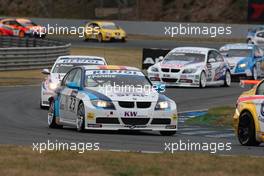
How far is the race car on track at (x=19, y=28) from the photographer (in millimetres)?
63594

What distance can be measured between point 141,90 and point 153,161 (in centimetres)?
552

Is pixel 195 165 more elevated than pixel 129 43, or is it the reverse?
pixel 129 43

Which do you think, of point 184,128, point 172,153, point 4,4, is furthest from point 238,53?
point 4,4

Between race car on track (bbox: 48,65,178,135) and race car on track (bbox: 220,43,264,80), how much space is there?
17.0m

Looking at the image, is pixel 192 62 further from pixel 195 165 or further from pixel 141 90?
pixel 195 165

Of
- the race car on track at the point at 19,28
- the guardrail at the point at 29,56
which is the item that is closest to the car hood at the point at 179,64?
the guardrail at the point at 29,56

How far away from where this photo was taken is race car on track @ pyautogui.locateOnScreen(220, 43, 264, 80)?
1387 inches

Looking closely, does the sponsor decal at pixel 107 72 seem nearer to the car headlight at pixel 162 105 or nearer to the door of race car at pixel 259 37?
the car headlight at pixel 162 105

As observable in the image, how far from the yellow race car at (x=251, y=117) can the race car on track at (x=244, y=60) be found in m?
19.3

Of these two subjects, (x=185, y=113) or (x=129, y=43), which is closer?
(x=185, y=113)

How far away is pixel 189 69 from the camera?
3186 centimetres

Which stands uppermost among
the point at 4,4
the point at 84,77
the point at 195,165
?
the point at 4,4

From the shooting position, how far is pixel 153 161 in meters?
12.3

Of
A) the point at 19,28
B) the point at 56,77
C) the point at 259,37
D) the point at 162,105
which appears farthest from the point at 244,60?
the point at 19,28
